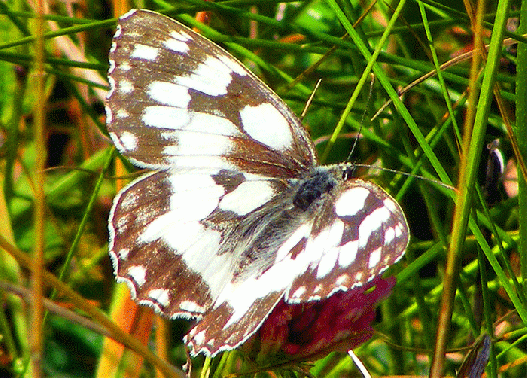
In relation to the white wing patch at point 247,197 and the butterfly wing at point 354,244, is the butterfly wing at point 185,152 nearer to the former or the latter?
the white wing patch at point 247,197

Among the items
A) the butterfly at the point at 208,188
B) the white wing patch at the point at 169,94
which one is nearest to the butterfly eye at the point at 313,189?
the butterfly at the point at 208,188

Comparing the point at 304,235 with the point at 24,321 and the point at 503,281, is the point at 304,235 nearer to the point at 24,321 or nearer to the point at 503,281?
the point at 503,281

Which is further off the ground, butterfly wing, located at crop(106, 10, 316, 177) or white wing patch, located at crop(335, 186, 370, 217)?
butterfly wing, located at crop(106, 10, 316, 177)

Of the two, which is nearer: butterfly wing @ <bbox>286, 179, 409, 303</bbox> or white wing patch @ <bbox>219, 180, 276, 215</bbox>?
butterfly wing @ <bbox>286, 179, 409, 303</bbox>

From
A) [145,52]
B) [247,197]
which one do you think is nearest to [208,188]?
[247,197]

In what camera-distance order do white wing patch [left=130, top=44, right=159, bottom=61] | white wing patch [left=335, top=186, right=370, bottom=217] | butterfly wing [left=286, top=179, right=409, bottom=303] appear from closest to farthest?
butterfly wing [left=286, top=179, right=409, bottom=303] < white wing patch [left=335, top=186, right=370, bottom=217] < white wing patch [left=130, top=44, right=159, bottom=61]

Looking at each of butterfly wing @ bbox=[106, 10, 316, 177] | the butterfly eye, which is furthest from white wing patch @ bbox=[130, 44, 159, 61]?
the butterfly eye

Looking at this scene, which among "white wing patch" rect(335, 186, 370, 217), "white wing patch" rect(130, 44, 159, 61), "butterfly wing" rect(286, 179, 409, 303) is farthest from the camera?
"white wing patch" rect(130, 44, 159, 61)

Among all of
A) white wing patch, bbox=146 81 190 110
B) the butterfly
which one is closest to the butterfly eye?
the butterfly

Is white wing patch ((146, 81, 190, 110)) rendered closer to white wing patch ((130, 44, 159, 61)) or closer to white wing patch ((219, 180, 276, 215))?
white wing patch ((130, 44, 159, 61))

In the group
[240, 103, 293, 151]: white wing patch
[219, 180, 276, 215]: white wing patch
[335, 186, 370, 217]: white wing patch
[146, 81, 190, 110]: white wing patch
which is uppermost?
[146, 81, 190, 110]: white wing patch
